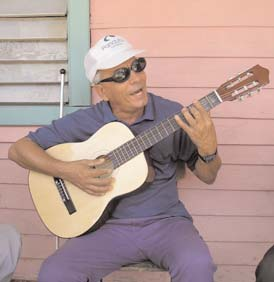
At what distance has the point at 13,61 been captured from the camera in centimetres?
296

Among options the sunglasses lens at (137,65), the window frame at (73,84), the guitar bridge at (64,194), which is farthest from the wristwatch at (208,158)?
the window frame at (73,84)

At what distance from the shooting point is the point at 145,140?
7.58 ft

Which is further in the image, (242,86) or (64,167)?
(64,167)

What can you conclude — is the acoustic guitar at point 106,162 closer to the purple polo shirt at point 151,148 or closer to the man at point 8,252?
the purple polo shirt at point 151,148

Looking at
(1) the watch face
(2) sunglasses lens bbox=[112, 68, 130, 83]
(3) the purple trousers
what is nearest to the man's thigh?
(3) the purple trousers

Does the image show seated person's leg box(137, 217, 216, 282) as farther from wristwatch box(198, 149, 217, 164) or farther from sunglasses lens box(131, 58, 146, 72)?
sunglasses lens box(131, 58, 146, 72)

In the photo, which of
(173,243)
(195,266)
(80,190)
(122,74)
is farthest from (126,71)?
(195,266)

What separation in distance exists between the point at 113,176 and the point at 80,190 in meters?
0.17

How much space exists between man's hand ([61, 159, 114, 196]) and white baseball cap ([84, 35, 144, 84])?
0.38m

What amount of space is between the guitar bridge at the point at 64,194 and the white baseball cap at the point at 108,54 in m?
0.47

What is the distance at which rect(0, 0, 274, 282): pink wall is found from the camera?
273 centimetres

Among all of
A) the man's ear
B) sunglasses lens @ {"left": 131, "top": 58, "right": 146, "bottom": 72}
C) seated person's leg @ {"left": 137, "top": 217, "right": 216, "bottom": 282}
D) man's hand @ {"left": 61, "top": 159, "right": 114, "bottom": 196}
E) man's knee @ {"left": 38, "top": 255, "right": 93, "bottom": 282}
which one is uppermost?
sunglasses lens @ {"left": 131, "top": 58, "right": 146, "bottom": 72}

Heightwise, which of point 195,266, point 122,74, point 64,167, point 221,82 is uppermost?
point 122,74

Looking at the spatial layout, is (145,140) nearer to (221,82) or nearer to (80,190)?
(80,190)
